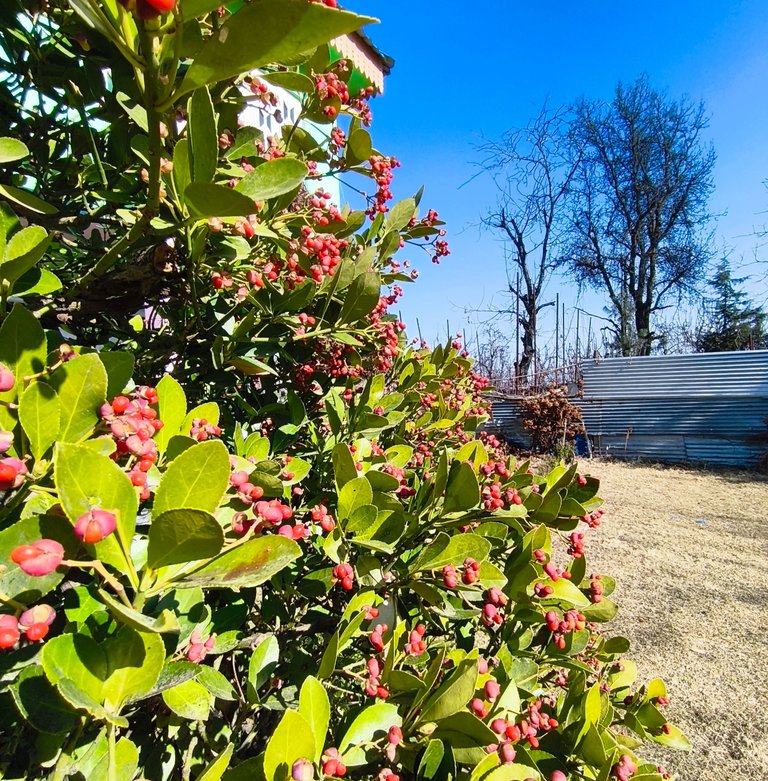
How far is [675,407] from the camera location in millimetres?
8508

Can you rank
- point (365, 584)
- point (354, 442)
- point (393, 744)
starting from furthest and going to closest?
point (354, 442) → point (365, 584) → point (393, 744)

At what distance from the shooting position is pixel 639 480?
6922 mm

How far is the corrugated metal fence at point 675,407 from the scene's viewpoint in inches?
314

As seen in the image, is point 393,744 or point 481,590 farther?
point 481,590

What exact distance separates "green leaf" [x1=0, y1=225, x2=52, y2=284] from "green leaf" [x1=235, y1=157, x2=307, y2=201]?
0.69 ft

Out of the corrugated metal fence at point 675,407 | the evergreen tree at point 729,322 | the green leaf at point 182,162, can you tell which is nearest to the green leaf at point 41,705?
the green leaf at point 182,162

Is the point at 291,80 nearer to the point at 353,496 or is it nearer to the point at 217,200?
the point at 217,200

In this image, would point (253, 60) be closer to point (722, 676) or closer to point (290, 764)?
point (290, 764)

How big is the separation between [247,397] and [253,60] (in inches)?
35.8

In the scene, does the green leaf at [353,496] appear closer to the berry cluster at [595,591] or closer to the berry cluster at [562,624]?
the berry cluster at [562,624]

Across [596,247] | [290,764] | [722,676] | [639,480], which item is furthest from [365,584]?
[596,247]

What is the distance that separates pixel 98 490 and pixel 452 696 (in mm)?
482

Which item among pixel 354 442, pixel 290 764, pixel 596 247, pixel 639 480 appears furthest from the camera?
pixel 596 247

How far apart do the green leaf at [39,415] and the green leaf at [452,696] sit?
51cm
